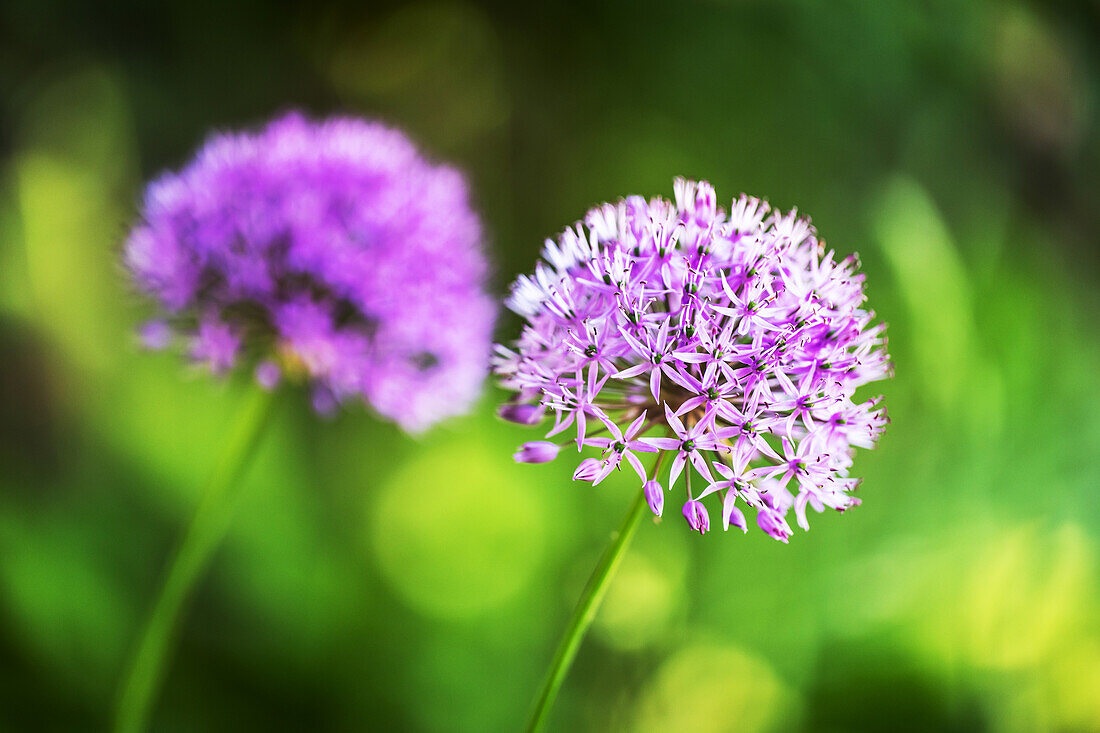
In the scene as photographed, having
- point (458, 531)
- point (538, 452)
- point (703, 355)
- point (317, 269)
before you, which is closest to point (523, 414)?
point (538, 452)

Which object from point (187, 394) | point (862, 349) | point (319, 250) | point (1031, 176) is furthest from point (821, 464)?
point (1031, 176)

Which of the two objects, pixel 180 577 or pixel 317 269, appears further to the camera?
pixel 317 269

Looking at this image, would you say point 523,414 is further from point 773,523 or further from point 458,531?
point 458,531

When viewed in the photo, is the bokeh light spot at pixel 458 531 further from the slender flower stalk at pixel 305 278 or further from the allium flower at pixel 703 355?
the allium flower at pixel 703 355

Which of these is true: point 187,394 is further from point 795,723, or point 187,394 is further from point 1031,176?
point 1031,176

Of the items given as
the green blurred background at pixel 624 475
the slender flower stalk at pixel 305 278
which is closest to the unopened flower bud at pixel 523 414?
the slender flower stalk at pixel 305 278

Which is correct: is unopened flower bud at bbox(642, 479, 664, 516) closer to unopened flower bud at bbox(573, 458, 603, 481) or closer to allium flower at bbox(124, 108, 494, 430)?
unopened flower bud at bbox(573, 458, 603, 481)
